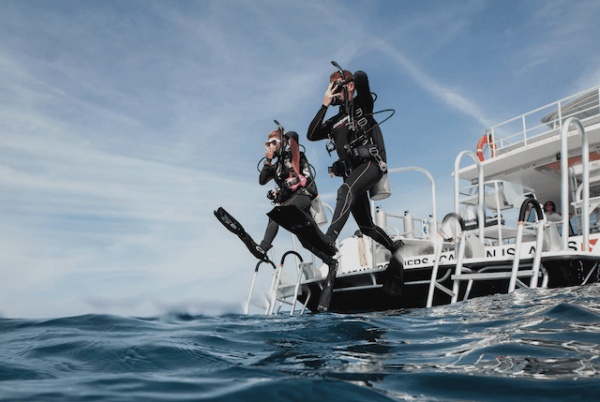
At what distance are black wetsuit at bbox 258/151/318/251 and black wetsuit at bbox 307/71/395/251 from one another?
0.76m

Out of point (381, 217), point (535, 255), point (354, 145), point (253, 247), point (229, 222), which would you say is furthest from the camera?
point (381, 217)

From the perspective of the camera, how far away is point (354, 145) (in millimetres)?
4863

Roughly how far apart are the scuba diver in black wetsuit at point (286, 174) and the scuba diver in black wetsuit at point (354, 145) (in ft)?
2.31

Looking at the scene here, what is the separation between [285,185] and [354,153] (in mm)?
1454

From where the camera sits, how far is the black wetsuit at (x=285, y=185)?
18.8 feet

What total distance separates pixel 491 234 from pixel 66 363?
728 cm

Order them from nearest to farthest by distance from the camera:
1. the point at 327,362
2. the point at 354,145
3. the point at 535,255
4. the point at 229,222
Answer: the point at 327,362
the point at 535,255
the point at 354,145
the point at 229,222

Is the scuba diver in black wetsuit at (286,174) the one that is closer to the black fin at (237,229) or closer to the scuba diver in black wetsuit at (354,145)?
the black fin at (237,229)

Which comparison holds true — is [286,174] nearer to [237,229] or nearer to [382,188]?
[237,229]

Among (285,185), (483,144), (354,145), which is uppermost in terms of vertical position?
(483,144)

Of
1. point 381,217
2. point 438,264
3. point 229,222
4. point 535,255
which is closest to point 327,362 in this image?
point 535,255

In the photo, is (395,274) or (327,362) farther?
(395,274)

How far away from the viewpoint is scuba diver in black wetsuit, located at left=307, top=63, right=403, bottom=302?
15.0 feet

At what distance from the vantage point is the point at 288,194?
5.94 meters
